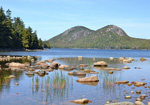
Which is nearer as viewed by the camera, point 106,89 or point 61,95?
point 61,95

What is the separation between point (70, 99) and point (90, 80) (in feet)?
24.6

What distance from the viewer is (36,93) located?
1644cm

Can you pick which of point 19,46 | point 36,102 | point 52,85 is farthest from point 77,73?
point 19,46

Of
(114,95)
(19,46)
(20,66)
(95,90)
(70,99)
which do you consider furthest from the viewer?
(19,46)

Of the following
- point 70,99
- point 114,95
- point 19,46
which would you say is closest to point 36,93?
point 70,99

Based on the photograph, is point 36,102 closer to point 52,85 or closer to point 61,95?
point 61,95

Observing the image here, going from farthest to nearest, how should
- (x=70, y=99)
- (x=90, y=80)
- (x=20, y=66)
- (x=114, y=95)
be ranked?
(x=20, y=66), (x=90, y=80), (x=114, y=95), (x=70, y=99)

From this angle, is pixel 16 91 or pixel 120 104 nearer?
pixel 120 104

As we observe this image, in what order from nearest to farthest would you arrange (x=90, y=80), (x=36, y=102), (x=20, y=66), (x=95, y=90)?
(x=36, y=102)
(x=95, y=90)
(x=90, y=80)
(x=20, y=66)

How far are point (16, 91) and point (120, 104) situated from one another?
9141 mm

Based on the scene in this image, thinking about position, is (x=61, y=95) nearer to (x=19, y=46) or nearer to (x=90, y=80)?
(x=90, y=80)

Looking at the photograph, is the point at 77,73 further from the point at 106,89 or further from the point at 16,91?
the point at 16,91

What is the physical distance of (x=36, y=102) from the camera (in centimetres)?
1402

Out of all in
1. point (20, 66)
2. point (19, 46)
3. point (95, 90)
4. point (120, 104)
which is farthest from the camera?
point (19, 46)
